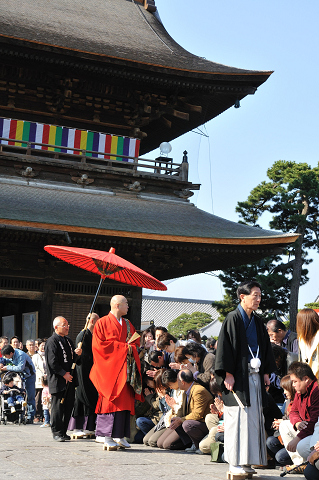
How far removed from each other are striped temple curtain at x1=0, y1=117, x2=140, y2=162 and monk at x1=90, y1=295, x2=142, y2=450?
7.22 meters

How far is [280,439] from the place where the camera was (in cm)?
582

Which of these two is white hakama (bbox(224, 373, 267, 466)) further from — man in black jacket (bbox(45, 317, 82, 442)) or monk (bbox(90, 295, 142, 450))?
man in black jacket (bbox(45, 317, 82, 442))

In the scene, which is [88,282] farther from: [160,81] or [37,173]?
[160,81]

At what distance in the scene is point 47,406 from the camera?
9289 millimetres

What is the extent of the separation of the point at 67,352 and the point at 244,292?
3051 mm

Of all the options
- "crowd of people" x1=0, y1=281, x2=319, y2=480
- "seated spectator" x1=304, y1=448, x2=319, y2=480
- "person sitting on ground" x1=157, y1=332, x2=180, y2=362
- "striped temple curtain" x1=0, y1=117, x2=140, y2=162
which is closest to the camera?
"seated spectator" x1=304, y1=448, x2=319, y2=480

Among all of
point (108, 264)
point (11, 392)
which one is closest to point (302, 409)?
point (108, 264)

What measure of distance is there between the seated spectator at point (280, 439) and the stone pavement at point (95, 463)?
0.14 m

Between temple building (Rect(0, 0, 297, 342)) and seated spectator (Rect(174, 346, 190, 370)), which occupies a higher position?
temple building (Rect(0, 0, 297, 342))

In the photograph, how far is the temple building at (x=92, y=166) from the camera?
1231cm

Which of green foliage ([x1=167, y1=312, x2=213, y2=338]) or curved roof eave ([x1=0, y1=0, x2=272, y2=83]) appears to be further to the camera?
green foliage ([x1=167, y1=312, x2=213, y2=338])

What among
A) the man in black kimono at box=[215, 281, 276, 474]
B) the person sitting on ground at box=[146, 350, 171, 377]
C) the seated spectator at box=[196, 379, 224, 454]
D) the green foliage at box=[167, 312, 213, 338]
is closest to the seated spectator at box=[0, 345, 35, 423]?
the person sitting on ground at box=[146, 350, 171, 377]

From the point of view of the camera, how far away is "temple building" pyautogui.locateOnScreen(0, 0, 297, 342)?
40.4ft

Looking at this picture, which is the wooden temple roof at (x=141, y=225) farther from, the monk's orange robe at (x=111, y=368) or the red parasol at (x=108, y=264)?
the monk's orange robe at (x=111, y=368)
